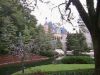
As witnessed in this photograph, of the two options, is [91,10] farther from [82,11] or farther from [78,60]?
[78,60]

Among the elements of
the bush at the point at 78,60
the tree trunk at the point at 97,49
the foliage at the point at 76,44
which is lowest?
the bush at the point at 78,60

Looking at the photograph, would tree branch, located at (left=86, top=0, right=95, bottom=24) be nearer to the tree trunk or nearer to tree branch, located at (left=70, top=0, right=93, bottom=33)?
tree branch, located at (left=70, top=0, right=93, bottom=33)

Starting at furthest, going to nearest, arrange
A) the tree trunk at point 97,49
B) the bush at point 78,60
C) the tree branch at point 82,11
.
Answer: the bush at point 78,60 < the tree branch at point 82,11 < the tree trunk at point 97,49

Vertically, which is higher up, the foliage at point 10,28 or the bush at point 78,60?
the foliage at point 10,28

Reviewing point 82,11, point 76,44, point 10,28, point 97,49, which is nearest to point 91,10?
point 82,11

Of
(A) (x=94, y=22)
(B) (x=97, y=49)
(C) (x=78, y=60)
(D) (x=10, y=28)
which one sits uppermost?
(D) (x=10, y=28)

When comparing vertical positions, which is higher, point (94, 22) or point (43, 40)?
point (43, 40)

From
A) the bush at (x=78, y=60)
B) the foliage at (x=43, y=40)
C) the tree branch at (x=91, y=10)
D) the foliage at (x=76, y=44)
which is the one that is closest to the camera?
the tree branch at (x=91, y=10)

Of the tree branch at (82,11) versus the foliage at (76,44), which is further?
the foliage at (76,44)

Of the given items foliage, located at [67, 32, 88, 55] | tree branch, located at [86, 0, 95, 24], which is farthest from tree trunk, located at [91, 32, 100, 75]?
foliage, located at [67, 32, 88, 55]

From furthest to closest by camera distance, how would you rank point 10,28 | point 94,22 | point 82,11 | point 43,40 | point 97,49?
point 43,40 < point 10,28 < point 82,11 < point 94,22 < point 97,49

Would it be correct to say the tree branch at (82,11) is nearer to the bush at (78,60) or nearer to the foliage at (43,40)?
the bush at (78,60)

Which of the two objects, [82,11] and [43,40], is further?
[43,40]

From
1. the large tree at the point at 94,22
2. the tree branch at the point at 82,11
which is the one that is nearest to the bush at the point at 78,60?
the tree branch at the point at 82,11
